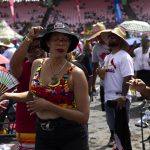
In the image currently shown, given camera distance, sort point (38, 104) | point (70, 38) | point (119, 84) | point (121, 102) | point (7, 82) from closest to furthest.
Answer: point (38, 104)
point (70, 38)
point (7, 82)
point (121, 102)
point (119, 84)

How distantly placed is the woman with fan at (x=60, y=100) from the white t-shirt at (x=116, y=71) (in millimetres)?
1992

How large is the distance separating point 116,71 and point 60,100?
7.31ft

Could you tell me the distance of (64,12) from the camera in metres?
42.1

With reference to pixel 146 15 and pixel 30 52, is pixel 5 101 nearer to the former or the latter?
pixel 30 52

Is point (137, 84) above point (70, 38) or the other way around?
the other way around

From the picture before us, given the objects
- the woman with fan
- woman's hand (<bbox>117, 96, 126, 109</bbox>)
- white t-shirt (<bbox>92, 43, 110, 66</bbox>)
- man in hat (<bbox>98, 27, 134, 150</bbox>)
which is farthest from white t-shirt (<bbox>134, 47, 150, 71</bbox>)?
the woman with fan

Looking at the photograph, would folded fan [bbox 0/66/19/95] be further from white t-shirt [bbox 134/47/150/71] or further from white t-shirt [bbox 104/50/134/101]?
white t-shirt [bbox 134/47/150/71]

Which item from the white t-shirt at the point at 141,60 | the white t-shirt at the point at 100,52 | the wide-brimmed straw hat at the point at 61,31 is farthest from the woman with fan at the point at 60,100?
the white t-shirt at the point at 141,60

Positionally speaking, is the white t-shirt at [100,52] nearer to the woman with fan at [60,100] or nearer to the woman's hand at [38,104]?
the woman with fan at [60,100]

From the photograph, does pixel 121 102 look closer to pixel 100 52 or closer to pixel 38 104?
pixel 100 52

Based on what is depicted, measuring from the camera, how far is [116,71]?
530 cm

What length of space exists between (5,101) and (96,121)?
5078mm

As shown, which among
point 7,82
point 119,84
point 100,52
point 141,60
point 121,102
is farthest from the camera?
point 141,60

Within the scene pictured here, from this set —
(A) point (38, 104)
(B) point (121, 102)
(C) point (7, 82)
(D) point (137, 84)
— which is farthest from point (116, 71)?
(A) point (38, 104)
